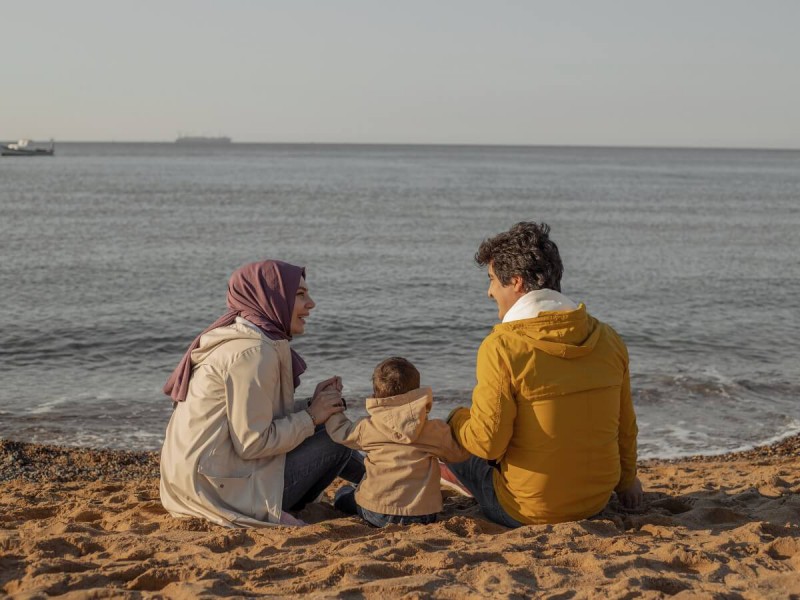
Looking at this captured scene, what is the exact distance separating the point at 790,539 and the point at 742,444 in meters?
5.38

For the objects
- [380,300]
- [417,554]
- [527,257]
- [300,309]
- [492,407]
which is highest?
[527,257]

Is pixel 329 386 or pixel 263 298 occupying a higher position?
pixel 263 298

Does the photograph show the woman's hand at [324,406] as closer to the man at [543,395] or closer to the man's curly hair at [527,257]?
the man at [543,395]

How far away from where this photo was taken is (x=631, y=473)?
497 centimetres

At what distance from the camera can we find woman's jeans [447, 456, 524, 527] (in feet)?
16.0

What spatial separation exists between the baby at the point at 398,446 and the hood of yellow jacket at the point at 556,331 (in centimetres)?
57

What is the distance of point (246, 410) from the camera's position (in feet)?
14.8

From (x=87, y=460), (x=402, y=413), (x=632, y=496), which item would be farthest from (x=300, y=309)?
(x=87, y=460)

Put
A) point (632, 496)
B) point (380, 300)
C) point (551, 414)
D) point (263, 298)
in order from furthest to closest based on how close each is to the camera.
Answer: point (380, 300)
point (632, 496)
point (263, 298)
point (551, 414)

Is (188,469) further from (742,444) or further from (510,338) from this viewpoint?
(742,444)

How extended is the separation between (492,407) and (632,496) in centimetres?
131

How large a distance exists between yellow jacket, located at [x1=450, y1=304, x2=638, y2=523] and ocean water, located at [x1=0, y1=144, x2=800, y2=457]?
4903 mm

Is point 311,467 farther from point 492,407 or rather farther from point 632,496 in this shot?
point 632,496

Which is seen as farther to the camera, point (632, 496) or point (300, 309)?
point (632, 496)
